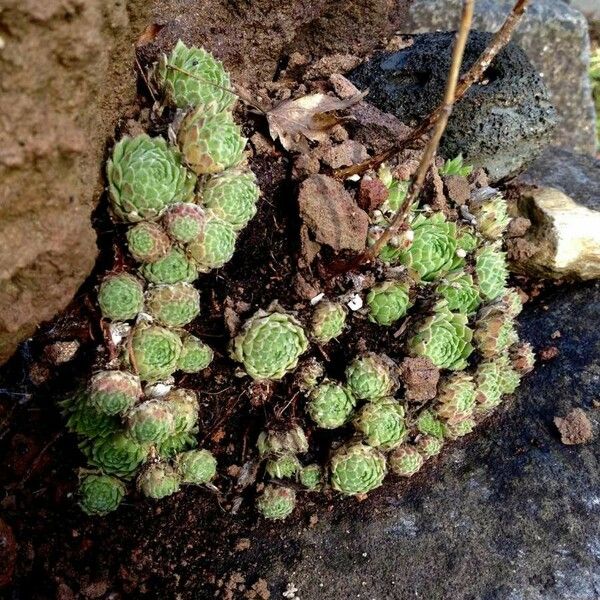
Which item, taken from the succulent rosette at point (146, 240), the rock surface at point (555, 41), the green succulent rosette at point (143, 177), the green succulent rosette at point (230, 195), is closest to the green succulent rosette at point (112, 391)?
the succulent rosette at point (146, 240)

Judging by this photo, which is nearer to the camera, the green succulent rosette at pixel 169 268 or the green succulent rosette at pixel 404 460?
the green succulent rosette at pixel 169 268

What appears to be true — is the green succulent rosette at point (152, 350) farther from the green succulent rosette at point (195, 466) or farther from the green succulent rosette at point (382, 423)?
the green succulent rosette at point (382, 423)

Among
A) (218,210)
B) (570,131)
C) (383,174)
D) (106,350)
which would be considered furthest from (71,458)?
(570,131)

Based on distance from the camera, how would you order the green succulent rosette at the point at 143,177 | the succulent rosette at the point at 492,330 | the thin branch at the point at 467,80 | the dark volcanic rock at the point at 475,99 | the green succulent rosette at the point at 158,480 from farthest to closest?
the dark volcanic rock at the point at 475,99 < the succulent rosette at the point at 492,330 < the green succulent rosette at the point at 158,480 < the green succulent rosette at the point at 143,177 < the thin branch at the point at 467,80

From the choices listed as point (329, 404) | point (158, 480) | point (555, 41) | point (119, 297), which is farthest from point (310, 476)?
point (555, 41)

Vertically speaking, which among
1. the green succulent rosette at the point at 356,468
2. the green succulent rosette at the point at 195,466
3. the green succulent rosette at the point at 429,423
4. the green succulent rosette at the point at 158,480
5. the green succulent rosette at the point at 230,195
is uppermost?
the green succulent rosette at the point at 230,195

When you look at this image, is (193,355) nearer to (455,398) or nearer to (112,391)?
(112,391)

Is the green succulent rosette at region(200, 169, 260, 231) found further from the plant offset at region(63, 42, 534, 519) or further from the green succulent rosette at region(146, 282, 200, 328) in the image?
the green succulent rosette at region(146, 282, 200, 328)
